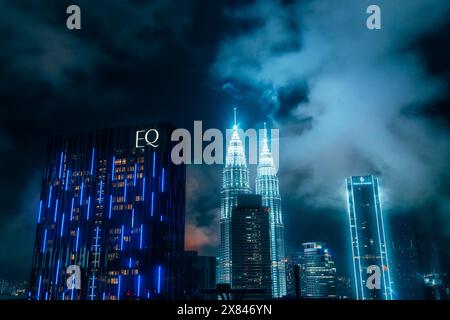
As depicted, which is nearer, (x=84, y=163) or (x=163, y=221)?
(x=163, y=221)

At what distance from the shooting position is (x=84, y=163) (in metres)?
139

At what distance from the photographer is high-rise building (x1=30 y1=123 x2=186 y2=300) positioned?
122312 millimetres

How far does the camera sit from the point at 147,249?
400ft

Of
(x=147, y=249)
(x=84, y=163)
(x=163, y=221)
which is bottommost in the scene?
(x=147, y=249)

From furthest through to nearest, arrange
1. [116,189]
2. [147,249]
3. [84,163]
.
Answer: [84,163] → [116,189] → [147,249]

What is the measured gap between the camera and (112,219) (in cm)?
12712

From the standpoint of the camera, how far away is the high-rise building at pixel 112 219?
4815 inches
